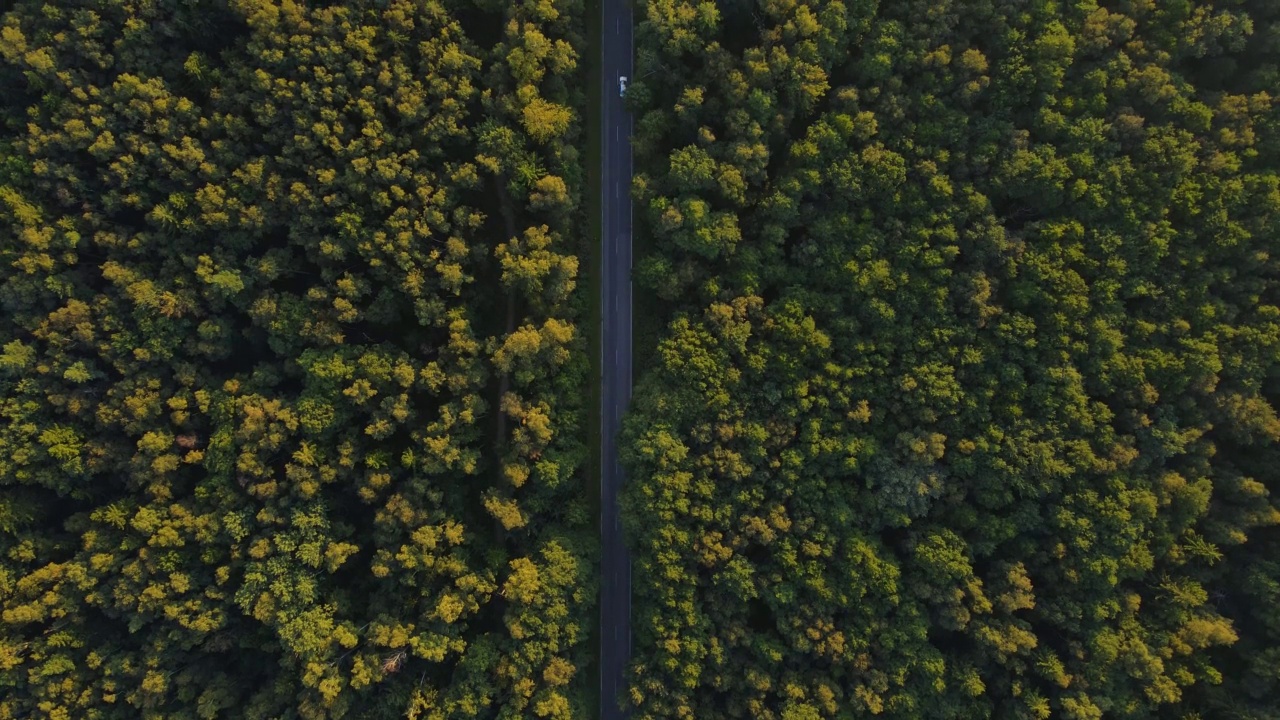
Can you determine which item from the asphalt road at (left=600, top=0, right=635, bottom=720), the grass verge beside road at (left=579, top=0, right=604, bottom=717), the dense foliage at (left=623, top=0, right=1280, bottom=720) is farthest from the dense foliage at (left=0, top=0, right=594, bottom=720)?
the dense foliage at (left=623, top=0, right=1280, bottom=720)

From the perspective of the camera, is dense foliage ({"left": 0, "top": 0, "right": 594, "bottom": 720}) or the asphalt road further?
the asphalt road

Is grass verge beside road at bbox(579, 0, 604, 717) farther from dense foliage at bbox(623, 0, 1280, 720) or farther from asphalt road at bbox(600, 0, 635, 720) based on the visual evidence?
dense foliage at bbox(623, 0, 1280, 720)

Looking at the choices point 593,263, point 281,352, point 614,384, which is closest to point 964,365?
point 614,384

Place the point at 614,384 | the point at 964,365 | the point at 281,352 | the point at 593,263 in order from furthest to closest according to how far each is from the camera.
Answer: the point at 614,384, the point at 593,263, the point at 281,352, the point at 964,365

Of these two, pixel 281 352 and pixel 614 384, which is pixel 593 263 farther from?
pixel 281 352

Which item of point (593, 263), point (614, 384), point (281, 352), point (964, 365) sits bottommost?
point (281, 352)

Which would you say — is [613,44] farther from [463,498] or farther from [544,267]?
[463,498]
